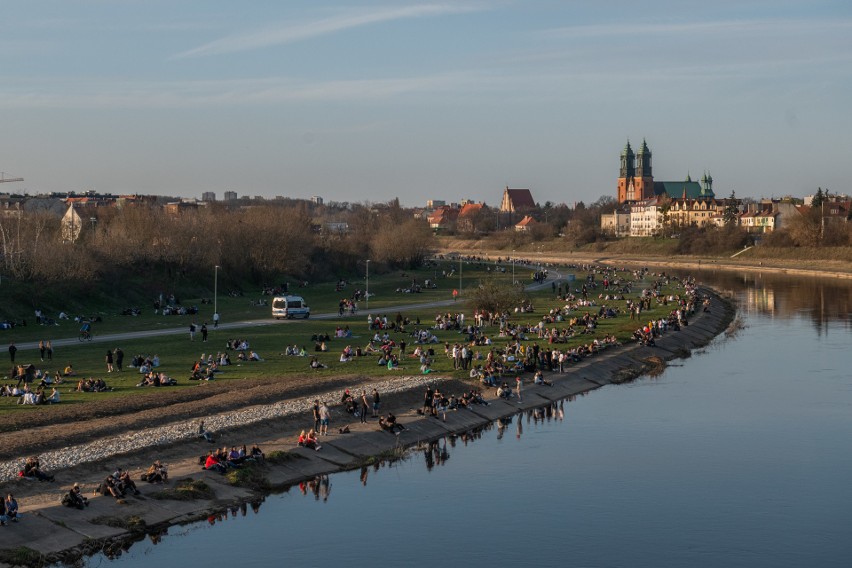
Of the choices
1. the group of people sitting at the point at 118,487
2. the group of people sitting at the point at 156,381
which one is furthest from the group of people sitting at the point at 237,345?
the group of people sitting at the point at 118,487

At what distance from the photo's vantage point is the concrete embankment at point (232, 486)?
2464 cm

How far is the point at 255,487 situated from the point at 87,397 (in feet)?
32.8

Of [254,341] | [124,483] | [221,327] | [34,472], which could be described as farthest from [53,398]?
[221,327]

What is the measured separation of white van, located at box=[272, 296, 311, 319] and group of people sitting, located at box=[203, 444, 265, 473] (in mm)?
34152

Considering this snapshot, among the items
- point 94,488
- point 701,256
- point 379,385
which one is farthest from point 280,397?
point 701,256

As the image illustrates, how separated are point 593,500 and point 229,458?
10.1 m

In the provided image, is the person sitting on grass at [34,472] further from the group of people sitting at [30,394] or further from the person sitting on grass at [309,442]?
the group of people sitting at [30,394]

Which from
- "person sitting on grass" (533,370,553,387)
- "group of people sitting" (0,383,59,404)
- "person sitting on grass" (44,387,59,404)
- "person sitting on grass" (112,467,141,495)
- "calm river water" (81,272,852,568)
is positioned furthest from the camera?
"person sitting on grass" (533,370,553,387)

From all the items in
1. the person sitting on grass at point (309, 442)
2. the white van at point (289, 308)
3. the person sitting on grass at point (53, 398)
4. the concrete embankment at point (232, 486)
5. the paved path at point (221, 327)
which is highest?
the white van at point (289, 308)

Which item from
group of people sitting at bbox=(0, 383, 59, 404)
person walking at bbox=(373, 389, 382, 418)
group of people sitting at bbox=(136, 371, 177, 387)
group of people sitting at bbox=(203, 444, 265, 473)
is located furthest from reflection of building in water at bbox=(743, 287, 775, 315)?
group of people sitting at bbox=(203, 444, 265, 473)

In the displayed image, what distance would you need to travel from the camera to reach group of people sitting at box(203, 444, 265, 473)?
3020 centimetres

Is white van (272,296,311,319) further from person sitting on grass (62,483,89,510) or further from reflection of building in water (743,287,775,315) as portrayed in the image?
person sitting on grass (62,483,89,510)

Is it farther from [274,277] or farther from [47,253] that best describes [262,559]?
[274,277]

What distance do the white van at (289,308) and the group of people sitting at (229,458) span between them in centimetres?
3415
